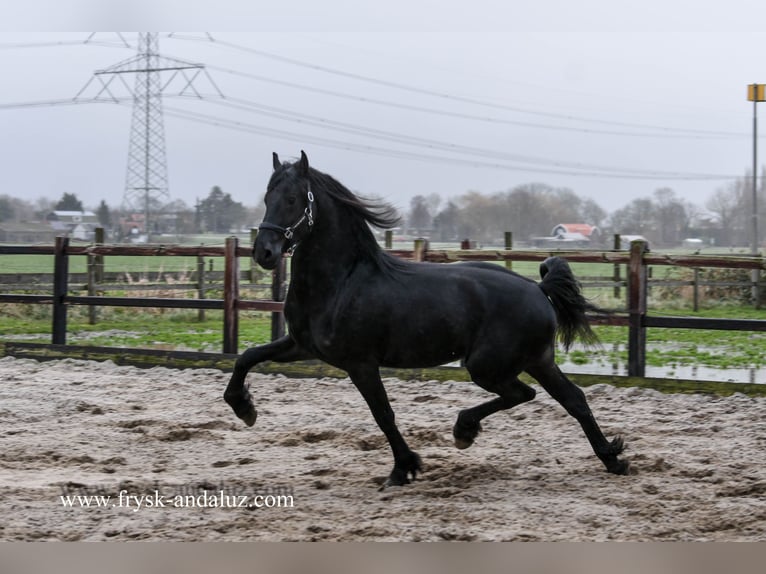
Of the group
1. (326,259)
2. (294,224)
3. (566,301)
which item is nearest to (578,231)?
(566,301)

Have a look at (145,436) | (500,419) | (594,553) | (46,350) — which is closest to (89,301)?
(46,350)

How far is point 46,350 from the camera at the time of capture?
349 inches

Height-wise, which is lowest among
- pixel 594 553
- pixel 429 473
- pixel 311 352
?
pixel 429 473

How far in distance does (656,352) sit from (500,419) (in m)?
4.27

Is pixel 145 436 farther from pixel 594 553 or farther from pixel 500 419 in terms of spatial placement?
pixel 594 553

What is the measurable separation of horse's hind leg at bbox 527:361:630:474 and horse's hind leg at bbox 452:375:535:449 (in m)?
0.16

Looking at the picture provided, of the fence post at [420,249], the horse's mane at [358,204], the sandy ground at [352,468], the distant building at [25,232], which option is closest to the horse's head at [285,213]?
the horse's mane at [358,204]

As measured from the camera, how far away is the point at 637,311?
7.57 meters

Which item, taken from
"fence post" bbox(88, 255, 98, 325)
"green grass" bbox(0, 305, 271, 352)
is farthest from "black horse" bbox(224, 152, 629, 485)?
"fence post" bbox(88, 255, 98, 325)

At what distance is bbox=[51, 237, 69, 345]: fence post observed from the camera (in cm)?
927

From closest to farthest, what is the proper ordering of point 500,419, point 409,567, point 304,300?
1. point 409,567
2. point 304,300
3. point 500,419

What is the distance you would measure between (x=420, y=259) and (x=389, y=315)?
3919mm

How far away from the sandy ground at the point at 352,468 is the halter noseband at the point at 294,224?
49.1 inches

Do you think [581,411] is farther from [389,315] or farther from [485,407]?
[389,315]
